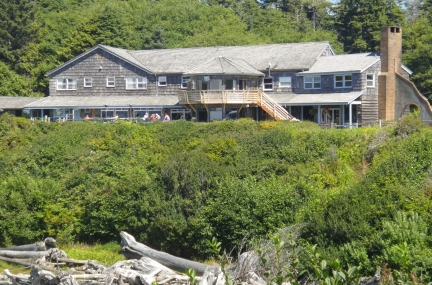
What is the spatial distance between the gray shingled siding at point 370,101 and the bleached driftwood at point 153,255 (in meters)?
22.7

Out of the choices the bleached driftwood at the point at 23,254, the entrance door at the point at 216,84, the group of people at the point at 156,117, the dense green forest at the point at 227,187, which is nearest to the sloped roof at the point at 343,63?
the entrance door at the point at 216,84

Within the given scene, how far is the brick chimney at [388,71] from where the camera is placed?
48719 mm

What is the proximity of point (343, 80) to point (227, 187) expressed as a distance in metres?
20.9

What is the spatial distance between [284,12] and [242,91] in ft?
174

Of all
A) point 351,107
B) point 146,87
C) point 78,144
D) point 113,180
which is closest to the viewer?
point 113,180

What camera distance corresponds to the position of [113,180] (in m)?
36.7

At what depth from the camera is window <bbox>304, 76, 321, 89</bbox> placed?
50.8 meters

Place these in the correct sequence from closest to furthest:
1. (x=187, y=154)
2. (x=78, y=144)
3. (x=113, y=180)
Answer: (x=187, y=154)
(x=113, y=180)
(x=78, y=144)

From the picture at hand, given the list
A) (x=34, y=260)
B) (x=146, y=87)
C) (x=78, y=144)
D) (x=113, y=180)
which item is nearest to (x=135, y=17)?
(x=146, y=87)

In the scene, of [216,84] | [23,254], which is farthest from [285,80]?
[23,254]

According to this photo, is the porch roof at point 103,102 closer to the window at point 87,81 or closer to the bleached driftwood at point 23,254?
the window at point 87,81

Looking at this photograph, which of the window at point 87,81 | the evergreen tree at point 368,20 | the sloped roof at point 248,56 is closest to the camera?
the sloped roof at point 248,56

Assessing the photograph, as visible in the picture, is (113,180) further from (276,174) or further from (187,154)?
(276,174)

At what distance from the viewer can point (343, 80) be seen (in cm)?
4975
